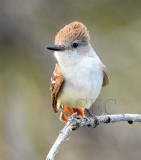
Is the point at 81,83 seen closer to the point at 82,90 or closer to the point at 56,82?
the point at 82,90

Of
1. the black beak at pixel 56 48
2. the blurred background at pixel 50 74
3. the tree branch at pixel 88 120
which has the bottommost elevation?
the blurred background at pixel 50 74

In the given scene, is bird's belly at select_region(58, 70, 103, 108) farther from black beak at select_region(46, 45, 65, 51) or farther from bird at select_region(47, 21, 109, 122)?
black beak at select_region(46, 45, 65, 51)

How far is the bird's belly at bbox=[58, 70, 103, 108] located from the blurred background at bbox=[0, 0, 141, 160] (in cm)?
202

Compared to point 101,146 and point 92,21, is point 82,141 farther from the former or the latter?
point 92,21

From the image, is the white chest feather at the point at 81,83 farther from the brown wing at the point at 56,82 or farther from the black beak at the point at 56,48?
the black beak at the point at 56,48

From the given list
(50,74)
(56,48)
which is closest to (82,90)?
(56,48)

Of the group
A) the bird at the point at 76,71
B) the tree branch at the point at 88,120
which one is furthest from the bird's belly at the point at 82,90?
the tree branch at the point at 88,120

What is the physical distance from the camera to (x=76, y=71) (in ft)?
14.8

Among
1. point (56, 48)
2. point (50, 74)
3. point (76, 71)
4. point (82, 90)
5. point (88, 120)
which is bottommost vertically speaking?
point (50, 74)

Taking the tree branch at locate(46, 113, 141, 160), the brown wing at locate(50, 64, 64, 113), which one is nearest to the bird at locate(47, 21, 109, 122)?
the brown wing at locate(50, 64, 64, 113)

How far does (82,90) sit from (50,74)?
9.50 feet

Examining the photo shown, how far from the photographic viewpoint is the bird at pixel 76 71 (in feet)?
14.7

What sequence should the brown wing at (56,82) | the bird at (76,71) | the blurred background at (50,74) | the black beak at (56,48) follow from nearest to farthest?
the black beak at (56,48), the bird at (76,71), the brown wing at (56,82), the blurred background at (50,74)

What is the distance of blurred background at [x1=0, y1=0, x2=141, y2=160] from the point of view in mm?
7039
